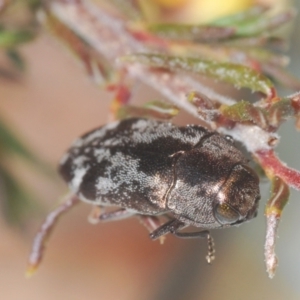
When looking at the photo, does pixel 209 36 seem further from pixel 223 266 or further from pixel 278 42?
pixel 223 266

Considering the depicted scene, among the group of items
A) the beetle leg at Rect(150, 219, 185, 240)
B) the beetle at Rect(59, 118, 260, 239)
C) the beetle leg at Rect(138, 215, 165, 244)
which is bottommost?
the beetle leg at Rect(138, 215, 165, 244)

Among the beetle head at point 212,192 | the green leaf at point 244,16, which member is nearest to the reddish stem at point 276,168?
the beetle head at point 212,192

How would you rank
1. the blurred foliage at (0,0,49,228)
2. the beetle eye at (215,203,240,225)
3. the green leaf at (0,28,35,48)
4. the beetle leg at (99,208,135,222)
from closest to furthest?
the beetle eye at (215,203,240,225), the beetle leg at (99,208,135,222), the green leaf at (0,28,35,48), the blurred foliage at (0,0,49,228)

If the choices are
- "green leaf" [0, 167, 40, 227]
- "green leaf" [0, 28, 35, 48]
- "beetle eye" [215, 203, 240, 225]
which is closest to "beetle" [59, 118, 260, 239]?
"beetle eye" [215, 203, 240, 225]

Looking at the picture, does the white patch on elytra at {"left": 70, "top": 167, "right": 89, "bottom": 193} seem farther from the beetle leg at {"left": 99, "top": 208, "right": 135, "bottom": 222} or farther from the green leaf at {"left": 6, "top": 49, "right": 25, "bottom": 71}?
the green leaf at {"left": 6, "top": 49, "right": 25, "bottom": 71}

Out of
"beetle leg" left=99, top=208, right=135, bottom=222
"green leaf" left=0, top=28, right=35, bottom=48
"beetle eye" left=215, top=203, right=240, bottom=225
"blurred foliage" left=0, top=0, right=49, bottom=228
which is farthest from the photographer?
"blurred foliage" left=0, top=0, right=49, bottom=228

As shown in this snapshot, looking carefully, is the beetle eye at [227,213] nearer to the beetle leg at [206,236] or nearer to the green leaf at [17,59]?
the beetle leg at [206,236]

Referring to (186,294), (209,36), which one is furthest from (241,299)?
(186,294)
